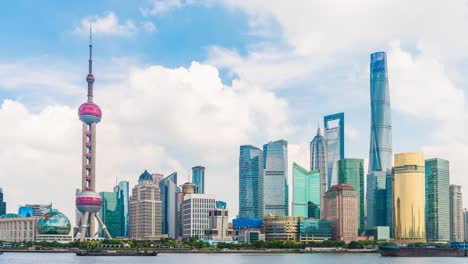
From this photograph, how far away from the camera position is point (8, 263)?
18775cm

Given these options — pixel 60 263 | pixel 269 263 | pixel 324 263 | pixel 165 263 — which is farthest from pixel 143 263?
pixel 324 263

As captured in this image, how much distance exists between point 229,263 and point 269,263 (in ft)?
38.2

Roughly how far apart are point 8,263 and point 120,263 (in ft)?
92.6

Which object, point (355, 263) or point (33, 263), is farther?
point (355, 263)

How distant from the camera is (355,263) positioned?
200m

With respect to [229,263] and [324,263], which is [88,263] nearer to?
[229,263]

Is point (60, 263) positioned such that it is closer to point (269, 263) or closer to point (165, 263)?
point (165, 263)

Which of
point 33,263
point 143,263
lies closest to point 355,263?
point 143,263

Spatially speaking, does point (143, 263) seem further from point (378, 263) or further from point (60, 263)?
→ point (378, 263)

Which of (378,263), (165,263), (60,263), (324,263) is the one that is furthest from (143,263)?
(378,263)

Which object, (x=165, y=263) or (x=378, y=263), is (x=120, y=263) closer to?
(x=165, y=263)

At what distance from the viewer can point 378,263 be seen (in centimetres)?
19875

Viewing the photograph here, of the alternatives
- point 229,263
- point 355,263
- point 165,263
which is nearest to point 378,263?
point 355,263

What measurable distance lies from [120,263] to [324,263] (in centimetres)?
5442
